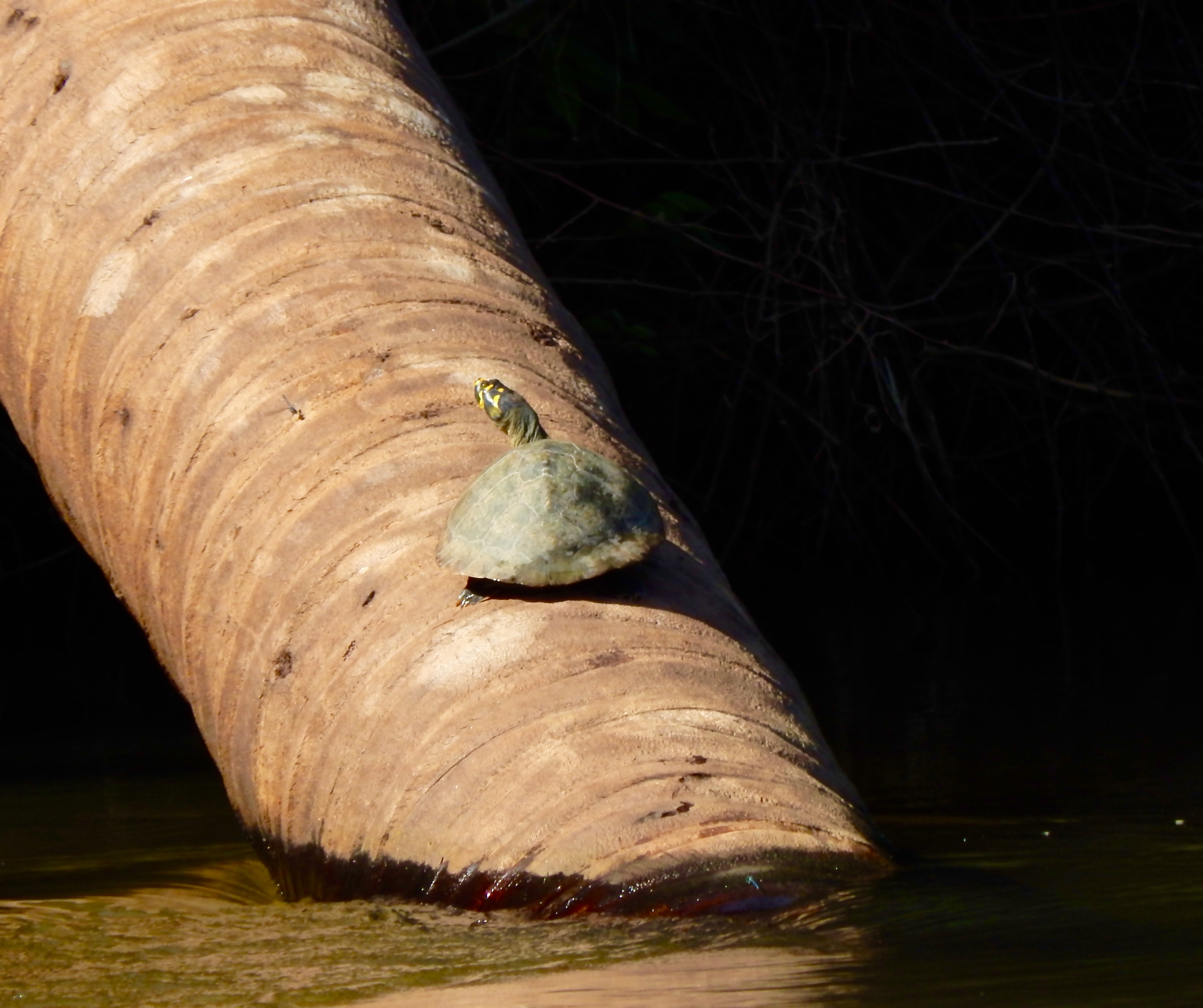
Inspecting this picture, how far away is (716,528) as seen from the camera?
6008mm

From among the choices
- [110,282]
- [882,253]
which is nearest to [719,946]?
[110,282]

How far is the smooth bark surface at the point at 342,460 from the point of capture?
76.3 inches

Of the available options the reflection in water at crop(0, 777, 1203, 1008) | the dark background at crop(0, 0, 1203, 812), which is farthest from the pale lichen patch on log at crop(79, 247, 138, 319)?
the dark background at crop(0, 0, 1203, 812)

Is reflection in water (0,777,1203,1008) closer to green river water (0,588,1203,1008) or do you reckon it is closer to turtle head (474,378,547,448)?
green river water (0,588,1203,1008)

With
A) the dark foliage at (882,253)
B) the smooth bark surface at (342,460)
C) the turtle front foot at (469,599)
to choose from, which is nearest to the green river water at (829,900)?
the smooth bark surface at (342,460)

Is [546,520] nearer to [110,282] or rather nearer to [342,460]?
[342,460]

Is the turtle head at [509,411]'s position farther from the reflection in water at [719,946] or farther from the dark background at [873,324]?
the dark background at [873,324]

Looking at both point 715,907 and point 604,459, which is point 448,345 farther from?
point 715,907

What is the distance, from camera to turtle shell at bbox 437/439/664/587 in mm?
2033

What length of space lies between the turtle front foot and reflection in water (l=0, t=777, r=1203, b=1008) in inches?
15.2

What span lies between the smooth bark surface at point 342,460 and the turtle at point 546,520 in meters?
0.04

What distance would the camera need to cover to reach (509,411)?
2.30 metres

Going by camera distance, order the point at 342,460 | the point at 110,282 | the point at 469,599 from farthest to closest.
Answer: the point at 110,282
the point at 342,460
the point at 469,599

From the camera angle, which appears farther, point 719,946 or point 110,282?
point 110,282
